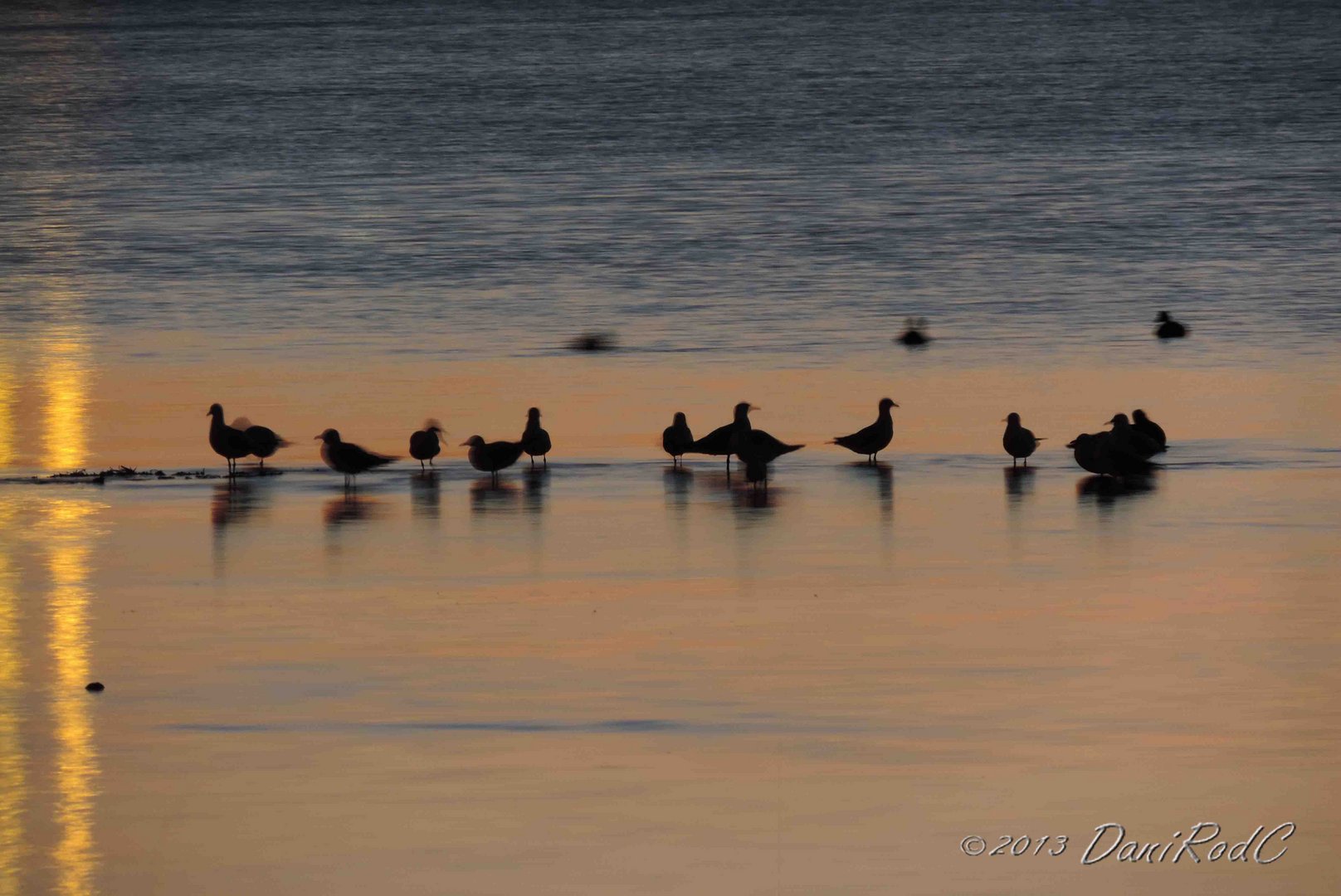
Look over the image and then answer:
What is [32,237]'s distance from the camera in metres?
48.9

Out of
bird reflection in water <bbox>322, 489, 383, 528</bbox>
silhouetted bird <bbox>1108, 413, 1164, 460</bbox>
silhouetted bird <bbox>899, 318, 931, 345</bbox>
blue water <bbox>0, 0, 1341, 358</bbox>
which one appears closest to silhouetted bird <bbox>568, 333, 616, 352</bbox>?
blue water <bbox>0, 0, 1341, 358</bbox>

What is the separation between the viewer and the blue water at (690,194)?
3431 centimetres

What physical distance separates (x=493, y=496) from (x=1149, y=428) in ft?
17.9

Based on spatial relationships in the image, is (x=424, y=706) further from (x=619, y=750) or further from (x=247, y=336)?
(x=247, y=336)

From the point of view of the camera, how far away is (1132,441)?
62.8 ft

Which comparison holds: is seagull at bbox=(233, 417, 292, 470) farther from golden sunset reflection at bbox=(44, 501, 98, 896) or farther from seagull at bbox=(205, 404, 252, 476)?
golden sunset reflection at bbox=(44, 501, 98, 896)

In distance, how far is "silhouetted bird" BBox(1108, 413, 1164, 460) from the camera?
62.2 ft

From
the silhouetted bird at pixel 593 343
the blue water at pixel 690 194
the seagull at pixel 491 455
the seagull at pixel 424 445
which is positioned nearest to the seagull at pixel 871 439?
the seagull at pixel 491 455

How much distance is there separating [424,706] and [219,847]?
2.12 m

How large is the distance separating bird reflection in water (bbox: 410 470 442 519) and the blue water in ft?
32.5

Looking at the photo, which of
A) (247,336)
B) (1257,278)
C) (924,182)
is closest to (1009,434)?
(247,336)

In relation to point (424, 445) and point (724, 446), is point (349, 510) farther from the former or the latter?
point (724, 446)

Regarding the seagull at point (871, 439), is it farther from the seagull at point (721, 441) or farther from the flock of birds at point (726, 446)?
the seagull at point (721, 441)

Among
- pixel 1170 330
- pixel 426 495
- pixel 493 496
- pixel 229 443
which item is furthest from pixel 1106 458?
pixel 1170 330
